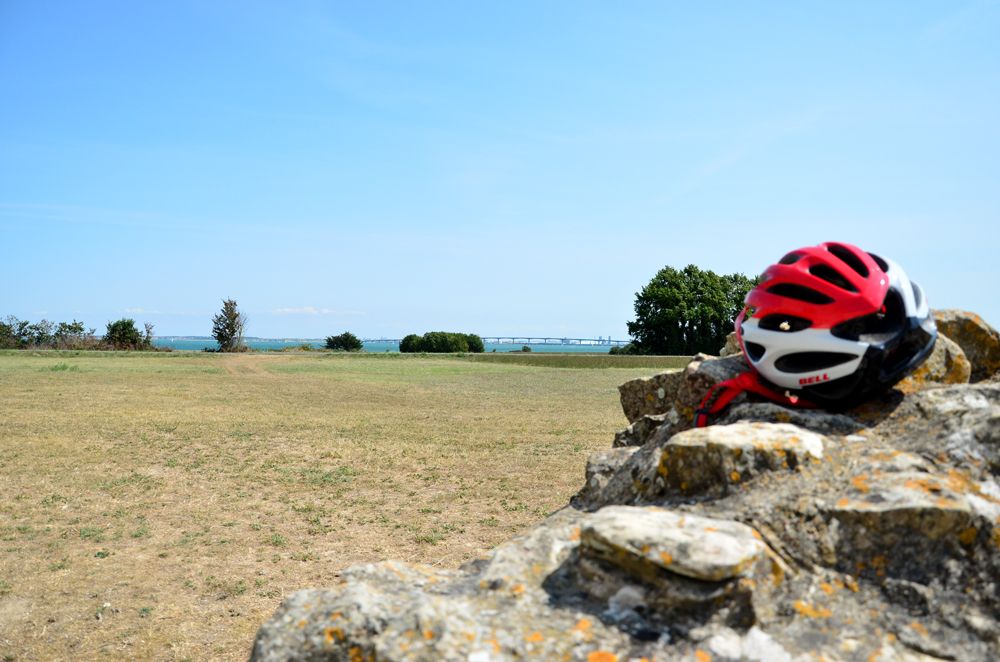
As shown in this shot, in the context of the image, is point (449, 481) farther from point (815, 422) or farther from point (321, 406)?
point (321, 406)

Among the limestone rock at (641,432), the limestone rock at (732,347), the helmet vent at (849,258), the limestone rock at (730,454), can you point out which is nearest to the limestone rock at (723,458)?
the limestone rock at (730,454)

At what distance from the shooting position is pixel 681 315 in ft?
306

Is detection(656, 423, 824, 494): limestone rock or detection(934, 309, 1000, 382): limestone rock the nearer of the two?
detection(656, 423, 824, 494): limestone rock

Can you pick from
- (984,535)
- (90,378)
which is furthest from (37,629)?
(90,378)

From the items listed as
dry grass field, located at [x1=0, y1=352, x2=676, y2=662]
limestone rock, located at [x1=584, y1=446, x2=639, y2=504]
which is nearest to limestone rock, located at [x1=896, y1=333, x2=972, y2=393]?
limestone rock, located at [x1=584, y1=446, x2=639, y2=504]

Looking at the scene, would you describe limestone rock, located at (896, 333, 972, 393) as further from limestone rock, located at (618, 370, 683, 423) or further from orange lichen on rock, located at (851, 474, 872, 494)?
limestone rock, located at (618, 370, 683, 423)

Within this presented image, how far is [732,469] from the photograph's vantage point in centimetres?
398

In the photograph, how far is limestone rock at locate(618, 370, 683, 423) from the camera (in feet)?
28.7

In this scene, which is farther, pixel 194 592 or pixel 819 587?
pixel 194 592

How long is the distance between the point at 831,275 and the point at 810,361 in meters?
0.68

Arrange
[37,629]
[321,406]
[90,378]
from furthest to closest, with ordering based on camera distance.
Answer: [90,378] → [321,406] → [37,629]

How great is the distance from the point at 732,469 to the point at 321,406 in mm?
24484

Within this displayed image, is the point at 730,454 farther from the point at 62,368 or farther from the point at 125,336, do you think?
the point at 125,336

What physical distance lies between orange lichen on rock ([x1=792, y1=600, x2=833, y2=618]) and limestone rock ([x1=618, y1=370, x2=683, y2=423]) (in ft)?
17.6
